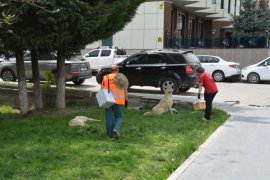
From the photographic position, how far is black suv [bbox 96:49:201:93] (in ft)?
61.2

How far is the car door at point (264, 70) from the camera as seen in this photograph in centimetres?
2591

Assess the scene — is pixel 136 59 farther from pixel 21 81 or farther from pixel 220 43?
pixel 220 43

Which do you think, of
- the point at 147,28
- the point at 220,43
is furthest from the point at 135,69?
the point at 147,28

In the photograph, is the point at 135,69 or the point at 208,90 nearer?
the point at 208,90

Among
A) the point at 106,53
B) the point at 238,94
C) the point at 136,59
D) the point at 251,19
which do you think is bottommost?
the point at 238,94

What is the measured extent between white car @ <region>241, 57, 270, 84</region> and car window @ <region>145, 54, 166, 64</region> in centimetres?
861

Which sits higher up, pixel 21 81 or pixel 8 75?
pixel 21 81

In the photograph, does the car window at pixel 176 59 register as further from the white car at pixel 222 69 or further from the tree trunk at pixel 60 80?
the white car at pixel 222 69

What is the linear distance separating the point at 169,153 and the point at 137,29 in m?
27.9

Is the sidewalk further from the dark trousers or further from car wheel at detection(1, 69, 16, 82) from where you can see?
car wheel at detection(1, 69, 16, 82)

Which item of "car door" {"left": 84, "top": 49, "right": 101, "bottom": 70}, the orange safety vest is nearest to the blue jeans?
the orange safety vest

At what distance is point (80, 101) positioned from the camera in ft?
50.8

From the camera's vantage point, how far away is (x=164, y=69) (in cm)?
1914

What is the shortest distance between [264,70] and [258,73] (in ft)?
1.22
